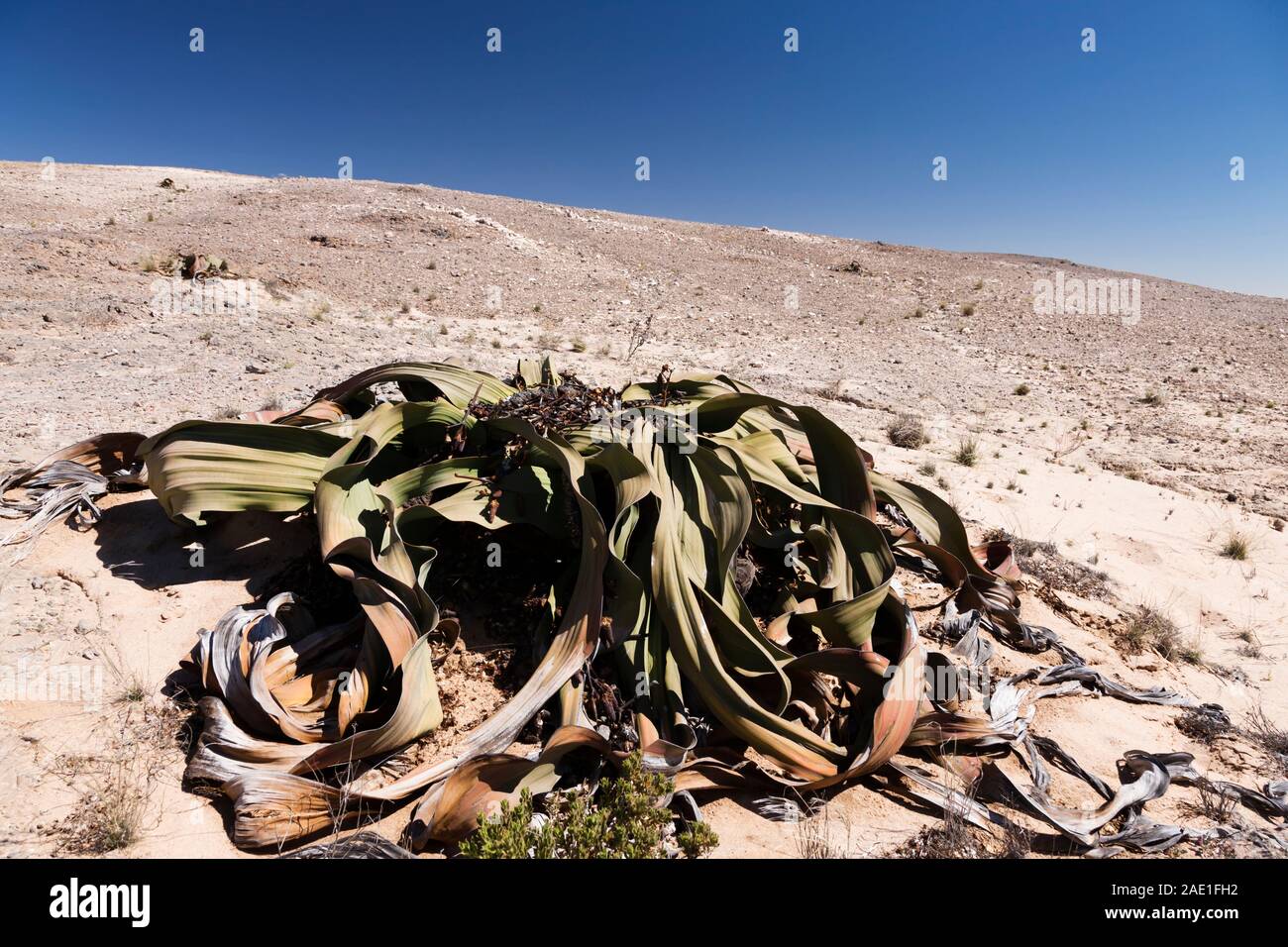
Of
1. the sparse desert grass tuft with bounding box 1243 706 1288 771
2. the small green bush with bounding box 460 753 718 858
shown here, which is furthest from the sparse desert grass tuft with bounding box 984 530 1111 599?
the small green bush with bounding box 460 753 718 858

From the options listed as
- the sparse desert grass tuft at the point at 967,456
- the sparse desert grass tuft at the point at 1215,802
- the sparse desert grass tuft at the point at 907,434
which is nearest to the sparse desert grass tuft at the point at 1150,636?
the sparse desert grass tuft at the point at 1215,802

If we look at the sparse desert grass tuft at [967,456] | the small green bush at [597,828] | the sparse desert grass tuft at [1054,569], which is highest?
the sparse desert grass tuft at [967,456]

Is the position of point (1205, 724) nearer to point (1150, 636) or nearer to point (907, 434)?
point (1150, 636)

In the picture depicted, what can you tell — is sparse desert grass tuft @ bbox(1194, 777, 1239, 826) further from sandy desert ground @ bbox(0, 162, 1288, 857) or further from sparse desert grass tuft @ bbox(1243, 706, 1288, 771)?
sparse desert grass tuft @ bbox(1243, 706, 1288, 771)

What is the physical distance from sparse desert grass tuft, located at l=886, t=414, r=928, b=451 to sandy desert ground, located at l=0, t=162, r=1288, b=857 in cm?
15

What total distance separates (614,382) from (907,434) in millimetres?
2942

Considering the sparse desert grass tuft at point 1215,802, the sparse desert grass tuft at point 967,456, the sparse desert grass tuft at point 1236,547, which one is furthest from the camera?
the sparse desert grass tuft at point 967,456

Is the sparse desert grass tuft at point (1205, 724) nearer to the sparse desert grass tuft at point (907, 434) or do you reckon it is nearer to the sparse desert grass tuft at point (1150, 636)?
the sparse desert grass tuft at point (1150, 636)

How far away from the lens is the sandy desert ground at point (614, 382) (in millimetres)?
2004

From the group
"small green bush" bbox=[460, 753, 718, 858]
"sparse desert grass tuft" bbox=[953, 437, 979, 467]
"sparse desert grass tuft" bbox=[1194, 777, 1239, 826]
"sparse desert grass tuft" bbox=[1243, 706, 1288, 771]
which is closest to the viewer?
"small green bush" bbox=[460, 753, 718, 858]

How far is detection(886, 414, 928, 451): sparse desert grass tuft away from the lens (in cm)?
585

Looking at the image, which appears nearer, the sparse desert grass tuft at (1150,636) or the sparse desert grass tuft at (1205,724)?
the sparse desert grass tuft at (1205,724)

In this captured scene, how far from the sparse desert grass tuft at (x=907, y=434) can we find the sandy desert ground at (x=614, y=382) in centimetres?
15

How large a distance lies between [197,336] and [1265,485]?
945 cm
